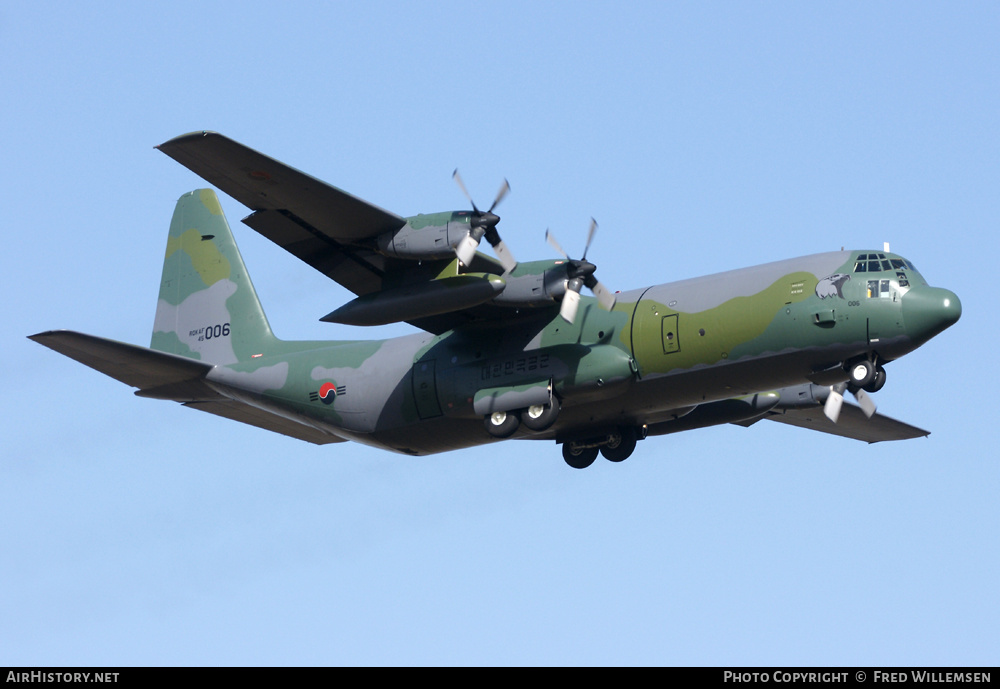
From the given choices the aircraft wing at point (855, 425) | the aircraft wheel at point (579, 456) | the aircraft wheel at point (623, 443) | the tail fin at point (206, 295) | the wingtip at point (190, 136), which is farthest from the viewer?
the aircraft wing at point (855, 425)

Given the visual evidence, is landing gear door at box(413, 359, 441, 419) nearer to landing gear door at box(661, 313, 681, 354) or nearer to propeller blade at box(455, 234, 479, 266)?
propeller blade at box(455, 234, 479, 266)

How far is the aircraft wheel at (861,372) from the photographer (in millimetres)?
22141

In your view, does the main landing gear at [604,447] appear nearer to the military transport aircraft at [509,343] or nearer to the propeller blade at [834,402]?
the military transport aircraft at [509,343]

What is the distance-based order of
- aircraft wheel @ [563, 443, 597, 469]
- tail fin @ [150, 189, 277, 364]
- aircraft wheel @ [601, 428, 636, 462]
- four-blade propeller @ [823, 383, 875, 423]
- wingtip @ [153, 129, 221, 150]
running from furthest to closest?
tail fin @ [150, 189, 277, 364] < aircraft wheel @ [563, 443, 597, 469] < aircraft wheel @ [601, 428, 636, 462] < four-blade propeller @ [823, 383, 875, 423] < wingtip @ [153, 129, 221, 150]

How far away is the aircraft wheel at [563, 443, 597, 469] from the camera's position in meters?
25.9

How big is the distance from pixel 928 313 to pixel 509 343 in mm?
7375

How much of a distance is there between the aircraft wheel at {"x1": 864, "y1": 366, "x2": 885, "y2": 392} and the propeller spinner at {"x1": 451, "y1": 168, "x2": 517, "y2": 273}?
6404mm

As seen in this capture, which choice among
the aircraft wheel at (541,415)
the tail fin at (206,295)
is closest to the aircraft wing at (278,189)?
the aircraft wheel at (541,415)

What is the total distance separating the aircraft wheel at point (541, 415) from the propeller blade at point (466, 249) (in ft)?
10.3

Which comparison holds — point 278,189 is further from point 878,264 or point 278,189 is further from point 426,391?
point 878,264

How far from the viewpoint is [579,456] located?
26.0 metres

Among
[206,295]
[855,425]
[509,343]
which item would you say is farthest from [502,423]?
[855,425]

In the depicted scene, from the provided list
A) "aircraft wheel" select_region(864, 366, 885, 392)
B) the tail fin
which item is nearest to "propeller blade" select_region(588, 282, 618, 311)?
"aircraft wheel" select_region(864, 366, 885, 392)
